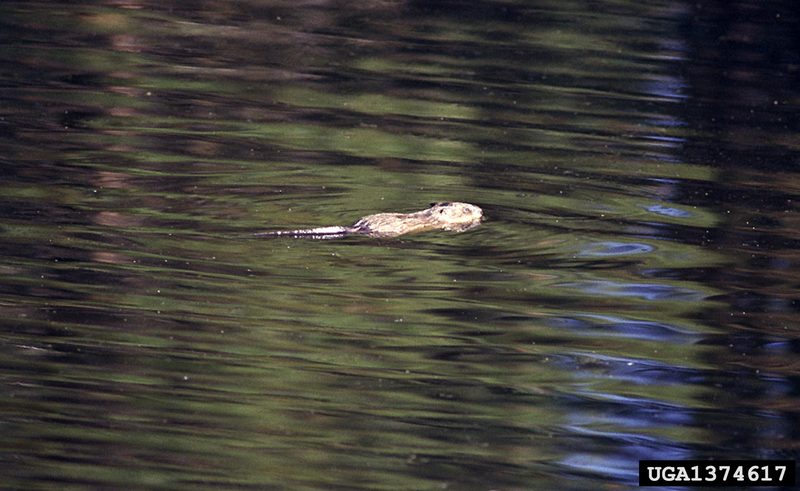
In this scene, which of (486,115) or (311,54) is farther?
(311,54)

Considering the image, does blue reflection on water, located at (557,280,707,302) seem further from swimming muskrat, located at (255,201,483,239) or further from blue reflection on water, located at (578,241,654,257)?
swimming muskrat, located at (255,201,483,239)

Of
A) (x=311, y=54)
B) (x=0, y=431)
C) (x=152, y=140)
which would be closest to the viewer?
(x=0, y=431)

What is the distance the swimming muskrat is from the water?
0.09m

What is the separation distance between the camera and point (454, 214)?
24.0 feet

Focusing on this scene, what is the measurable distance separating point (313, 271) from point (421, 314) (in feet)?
2.01

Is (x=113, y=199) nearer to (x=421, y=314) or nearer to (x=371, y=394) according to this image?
(x=421, y=314)

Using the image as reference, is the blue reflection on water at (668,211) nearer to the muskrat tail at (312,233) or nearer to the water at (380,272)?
the water at (380,272)

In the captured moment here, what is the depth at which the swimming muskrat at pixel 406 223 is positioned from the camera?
23.4 feet

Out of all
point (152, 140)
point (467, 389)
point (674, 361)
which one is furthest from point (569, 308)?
point (152, 140)

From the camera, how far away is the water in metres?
5.17

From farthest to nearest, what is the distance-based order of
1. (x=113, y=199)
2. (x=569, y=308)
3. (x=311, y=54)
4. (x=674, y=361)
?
(x=311, y=54) → (x=113, y=199) → (x=569, y=308) → (x=674, y=361)

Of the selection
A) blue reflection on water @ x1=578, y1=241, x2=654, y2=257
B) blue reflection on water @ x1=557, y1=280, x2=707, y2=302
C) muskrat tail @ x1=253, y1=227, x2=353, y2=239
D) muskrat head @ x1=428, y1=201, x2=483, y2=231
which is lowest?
blue reflection on water @ x1=557, y1=280, x2=707, y2=302

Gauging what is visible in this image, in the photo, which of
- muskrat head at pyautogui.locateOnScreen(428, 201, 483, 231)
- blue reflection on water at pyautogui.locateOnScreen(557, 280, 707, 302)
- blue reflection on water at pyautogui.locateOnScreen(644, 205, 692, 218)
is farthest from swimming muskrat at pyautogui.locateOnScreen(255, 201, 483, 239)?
blue reflection on water at pyautogui.locateOnScreen(644, 205, 692, 218)

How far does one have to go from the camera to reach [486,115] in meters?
10.2
